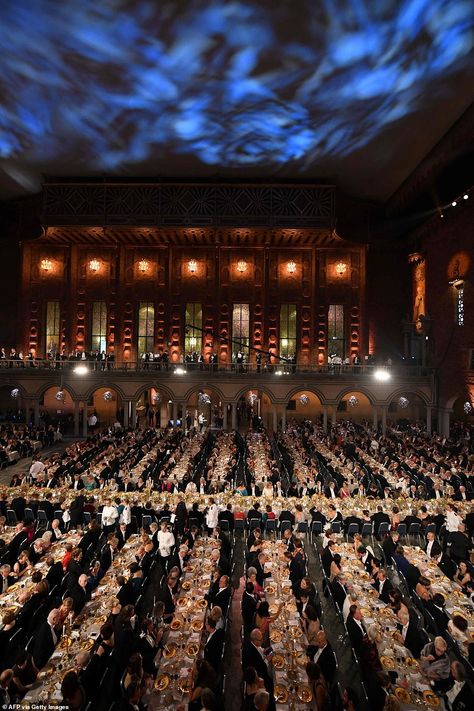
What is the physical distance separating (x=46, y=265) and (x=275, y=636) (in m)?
35.8

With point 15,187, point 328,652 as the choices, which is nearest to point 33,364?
point 15,187

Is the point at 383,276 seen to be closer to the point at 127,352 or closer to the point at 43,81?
the point at 127,352

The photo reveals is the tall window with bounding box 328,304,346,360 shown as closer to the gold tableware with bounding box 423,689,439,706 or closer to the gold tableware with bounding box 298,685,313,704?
the gold tableware with bounding box 423,689,439,706

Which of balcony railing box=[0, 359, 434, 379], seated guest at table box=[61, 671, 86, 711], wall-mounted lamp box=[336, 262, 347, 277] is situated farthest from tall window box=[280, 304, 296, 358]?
seated guest at table box=[61, 671, 86, 711]

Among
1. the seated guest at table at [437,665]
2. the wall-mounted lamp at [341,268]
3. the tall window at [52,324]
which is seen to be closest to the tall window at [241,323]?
the wall-mounted lamp at [341,268]

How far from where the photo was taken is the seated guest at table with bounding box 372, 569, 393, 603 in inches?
355

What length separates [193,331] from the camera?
38.0 meters

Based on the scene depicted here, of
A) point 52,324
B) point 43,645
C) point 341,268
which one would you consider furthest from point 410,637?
point 52,324

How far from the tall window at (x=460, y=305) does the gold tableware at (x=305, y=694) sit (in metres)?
24.4

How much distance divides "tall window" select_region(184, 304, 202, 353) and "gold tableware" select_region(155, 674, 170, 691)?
31622mm

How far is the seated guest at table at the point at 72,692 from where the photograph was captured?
234 inches

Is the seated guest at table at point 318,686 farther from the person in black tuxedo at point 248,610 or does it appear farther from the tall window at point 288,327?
the tall window at point 288,327

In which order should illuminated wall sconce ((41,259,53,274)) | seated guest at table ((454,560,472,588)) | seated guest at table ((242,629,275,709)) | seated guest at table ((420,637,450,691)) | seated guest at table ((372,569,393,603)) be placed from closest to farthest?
seated guest at table ((242,629,275,709)) < seated guest at table ((420,637,450,691)) < seated guest at table ((372,569,393,603)) < seated guest at table ((454,560,472,588)) < illuminated wall sconce ((41,259,53,274))

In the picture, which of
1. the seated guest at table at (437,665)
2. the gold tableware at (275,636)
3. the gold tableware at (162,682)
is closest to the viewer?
the gold tableware at (162,682)
